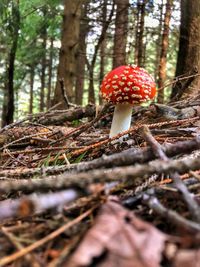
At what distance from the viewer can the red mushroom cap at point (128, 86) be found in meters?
2.49

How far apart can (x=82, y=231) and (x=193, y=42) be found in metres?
4.81

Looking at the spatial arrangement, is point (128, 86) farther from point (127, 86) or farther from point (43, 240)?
point (43, 240)

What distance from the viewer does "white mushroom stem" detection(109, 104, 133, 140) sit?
2.64 metres

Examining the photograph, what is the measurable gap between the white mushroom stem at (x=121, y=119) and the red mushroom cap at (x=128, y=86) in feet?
0.56

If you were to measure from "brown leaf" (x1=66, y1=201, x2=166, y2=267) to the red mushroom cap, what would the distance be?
1685 mm

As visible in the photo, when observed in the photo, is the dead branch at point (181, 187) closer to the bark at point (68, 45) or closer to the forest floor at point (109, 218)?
the forest floor at point (109, 218)

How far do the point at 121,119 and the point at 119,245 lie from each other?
194 centimetres

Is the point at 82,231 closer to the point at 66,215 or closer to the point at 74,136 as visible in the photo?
the point at 66,215

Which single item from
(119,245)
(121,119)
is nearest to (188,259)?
(119,245)

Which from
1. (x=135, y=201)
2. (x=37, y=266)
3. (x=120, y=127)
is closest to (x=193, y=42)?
(x=120, y=127)

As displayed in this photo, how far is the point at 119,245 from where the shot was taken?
792 mm

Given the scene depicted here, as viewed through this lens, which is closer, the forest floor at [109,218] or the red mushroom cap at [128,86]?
the forest floor at [109,218]

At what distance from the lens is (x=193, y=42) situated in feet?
17.3

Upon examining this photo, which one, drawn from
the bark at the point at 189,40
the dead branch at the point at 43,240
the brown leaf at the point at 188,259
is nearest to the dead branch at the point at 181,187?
the brown leaf at the point at 188,259
